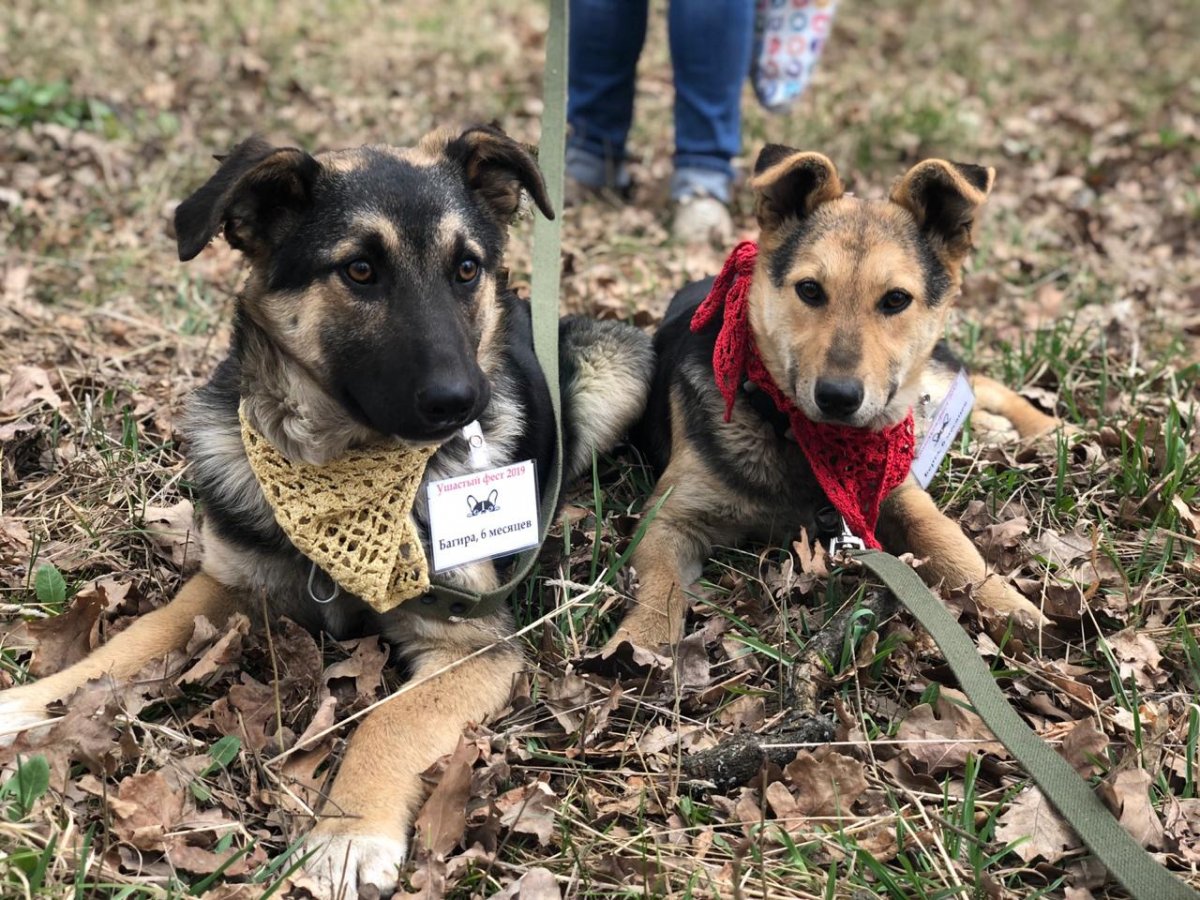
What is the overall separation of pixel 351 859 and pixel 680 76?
546cm

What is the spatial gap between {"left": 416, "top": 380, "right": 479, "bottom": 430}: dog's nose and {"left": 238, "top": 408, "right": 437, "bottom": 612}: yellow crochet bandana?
352mm

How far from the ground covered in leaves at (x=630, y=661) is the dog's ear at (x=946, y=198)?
1003 mm

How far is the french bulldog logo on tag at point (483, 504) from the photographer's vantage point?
3396 mm

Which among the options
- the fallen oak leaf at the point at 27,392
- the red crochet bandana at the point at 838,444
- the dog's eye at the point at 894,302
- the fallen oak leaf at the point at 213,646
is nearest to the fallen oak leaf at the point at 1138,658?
the red crochet bandana at the point at 838,444

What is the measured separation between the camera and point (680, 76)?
22.5ft

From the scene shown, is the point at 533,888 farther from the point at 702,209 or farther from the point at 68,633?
the point at 702,209

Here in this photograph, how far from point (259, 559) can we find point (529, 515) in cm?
88

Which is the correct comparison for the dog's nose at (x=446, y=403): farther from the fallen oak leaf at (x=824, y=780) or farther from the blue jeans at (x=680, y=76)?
the blue jeans at (x=680, y=76)

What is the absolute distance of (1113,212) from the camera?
7.46 m

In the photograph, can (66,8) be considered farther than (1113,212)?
Yes

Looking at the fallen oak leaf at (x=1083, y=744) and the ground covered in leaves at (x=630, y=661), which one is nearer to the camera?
the ground covered in leaves at (x=630, y=661)

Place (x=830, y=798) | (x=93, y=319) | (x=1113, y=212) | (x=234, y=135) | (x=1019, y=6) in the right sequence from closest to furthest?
(x=830, y=798)
(x=93, y=319)
(x=1113, y=212)
(x=234, y=135)
(x=1019, y=6)

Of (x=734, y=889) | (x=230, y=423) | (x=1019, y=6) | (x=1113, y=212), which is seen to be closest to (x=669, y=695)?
(x=734, y=889)

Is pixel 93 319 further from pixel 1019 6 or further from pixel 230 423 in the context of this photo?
pixel 1019 6
